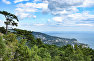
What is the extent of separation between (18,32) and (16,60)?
26.8 metres

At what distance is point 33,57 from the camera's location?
11539mm

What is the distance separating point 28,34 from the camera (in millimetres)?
40312

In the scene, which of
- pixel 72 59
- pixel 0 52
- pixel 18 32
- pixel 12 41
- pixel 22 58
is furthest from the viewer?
pixel 18 32

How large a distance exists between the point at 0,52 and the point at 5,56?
0.73m

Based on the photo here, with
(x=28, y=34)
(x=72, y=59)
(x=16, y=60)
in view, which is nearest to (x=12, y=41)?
(x=16, y=60)

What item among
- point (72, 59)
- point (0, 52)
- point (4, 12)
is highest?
point (4, 12)

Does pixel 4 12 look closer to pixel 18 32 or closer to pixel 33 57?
pixel 18 32

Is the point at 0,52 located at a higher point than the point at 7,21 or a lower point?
lower

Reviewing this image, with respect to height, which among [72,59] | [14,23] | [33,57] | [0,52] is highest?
[14,23]

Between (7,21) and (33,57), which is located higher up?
(7,21)

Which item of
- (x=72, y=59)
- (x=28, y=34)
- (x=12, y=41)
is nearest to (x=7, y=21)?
(x=28, y=34)

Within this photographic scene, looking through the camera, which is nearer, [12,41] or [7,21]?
[12,41]

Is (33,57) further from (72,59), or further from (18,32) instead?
(18,32)

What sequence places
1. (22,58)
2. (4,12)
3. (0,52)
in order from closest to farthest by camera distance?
(0,52), (22,58), (4,12)
